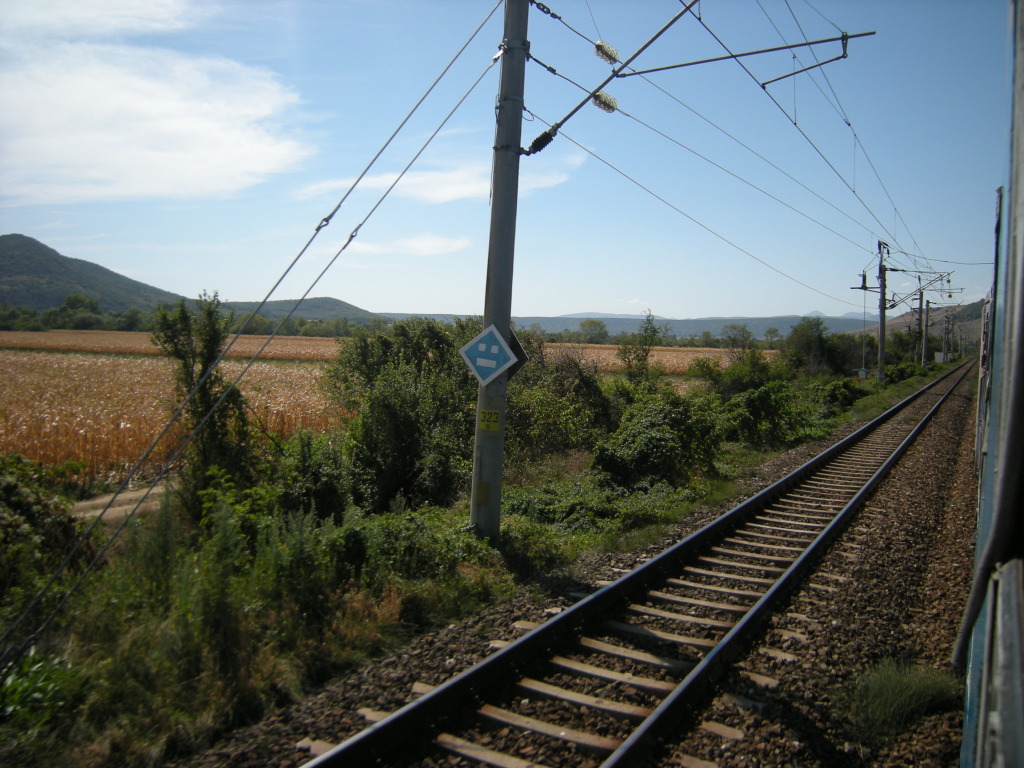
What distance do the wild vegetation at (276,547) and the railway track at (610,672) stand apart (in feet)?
4.20

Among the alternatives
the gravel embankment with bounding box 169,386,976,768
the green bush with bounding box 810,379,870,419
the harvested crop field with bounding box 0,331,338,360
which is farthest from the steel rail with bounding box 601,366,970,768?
the harvested crop field with bounding box 0,331,338,360

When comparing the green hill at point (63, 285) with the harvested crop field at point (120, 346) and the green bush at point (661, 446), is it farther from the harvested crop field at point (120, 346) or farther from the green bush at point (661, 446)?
the green bush at point (661, 446)

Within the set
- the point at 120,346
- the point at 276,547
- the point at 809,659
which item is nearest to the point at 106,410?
the point at 276,547

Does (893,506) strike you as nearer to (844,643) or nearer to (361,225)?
(844,643)

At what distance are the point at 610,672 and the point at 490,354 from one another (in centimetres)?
445

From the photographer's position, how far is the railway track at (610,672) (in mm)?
4215

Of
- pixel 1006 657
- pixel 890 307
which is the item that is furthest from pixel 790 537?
pixel 890 307

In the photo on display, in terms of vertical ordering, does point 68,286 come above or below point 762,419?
above

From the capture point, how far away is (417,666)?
17.7 ft

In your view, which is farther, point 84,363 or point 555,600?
point 84,363

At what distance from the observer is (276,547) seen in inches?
266

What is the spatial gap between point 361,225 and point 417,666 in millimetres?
4877

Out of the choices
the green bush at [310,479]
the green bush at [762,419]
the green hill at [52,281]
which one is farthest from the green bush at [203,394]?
the green hill at [52,281]

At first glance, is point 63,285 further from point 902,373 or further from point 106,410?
point 902,373
